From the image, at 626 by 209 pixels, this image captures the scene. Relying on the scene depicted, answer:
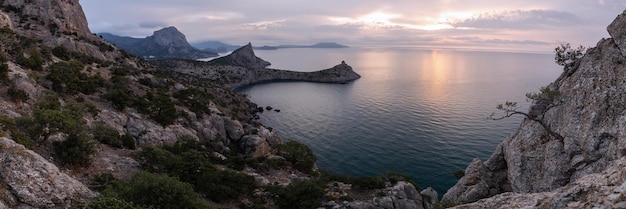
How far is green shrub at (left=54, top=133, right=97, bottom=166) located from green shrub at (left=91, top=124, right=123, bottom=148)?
745cm

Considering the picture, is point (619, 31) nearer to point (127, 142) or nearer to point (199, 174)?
point (199, 174)

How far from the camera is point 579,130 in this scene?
93.2 ft

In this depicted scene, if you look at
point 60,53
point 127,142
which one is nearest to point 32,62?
point 60,53

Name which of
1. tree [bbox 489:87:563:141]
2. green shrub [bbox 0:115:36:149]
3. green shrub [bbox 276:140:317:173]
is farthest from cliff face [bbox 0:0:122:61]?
tree [bbox 489:87:563:141]

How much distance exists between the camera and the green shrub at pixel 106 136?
33.0 m

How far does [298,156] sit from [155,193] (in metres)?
31.5

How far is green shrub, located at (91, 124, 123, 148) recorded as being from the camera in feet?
108

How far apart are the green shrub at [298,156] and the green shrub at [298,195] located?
1364 centimetres

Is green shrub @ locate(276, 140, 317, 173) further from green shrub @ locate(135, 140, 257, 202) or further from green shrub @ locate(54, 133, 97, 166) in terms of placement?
green shrub @ locate(54, 133, 97, 166)

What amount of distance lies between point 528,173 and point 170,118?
158 ft

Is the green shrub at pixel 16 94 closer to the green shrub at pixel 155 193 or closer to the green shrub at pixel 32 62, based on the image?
the green shrub at pixel 32 62

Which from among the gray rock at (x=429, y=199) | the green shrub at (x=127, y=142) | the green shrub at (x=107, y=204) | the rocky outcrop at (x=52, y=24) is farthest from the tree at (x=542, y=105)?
the rocky outcrop at (x=52, y=24)

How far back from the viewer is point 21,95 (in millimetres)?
31344

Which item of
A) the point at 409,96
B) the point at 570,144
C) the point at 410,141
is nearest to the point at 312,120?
A: the point at 410,141
